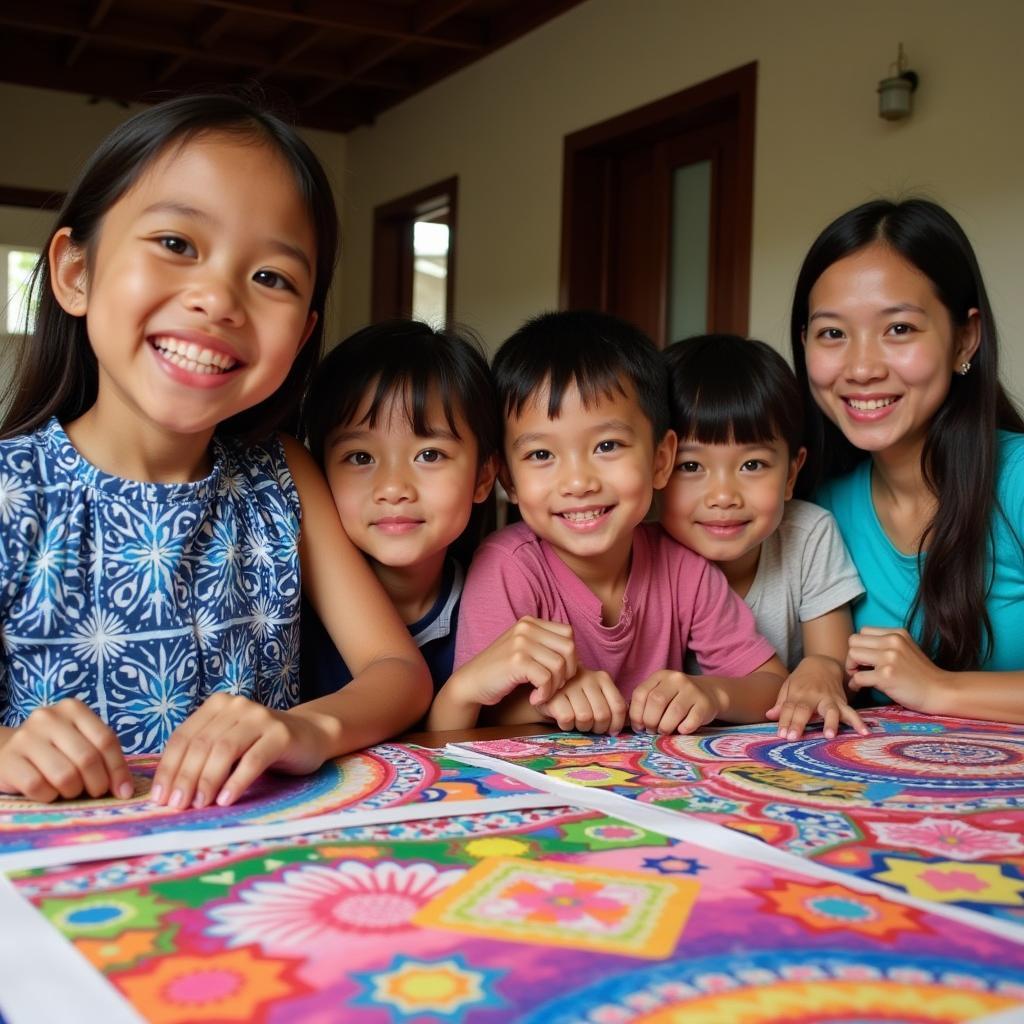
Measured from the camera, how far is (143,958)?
1.68 ft

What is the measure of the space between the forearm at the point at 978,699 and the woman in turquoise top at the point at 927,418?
0.24m

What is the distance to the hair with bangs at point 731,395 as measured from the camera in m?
1.62

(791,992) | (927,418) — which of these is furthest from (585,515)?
(791,992)

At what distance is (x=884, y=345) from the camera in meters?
1.69

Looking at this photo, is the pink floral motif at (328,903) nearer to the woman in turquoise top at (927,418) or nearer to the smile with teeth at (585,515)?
the smile with teeth at (585,515)

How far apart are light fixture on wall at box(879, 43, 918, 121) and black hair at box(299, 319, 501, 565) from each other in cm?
273

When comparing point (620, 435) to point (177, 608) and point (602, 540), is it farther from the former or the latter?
point (177, 608)

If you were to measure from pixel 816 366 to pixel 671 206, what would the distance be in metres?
3.58

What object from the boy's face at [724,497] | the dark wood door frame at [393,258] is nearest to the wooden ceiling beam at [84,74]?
the dark wood door frame at [393,258]

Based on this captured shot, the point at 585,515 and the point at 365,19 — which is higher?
the point at 365,19

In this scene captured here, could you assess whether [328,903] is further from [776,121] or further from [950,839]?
[776,121]

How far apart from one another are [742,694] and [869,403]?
1.95ft

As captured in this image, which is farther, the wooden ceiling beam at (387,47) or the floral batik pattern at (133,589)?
the wooden ceiling beam at (387,47)

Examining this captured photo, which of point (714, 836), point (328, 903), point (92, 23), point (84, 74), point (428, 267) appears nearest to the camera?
point (328, 903)
